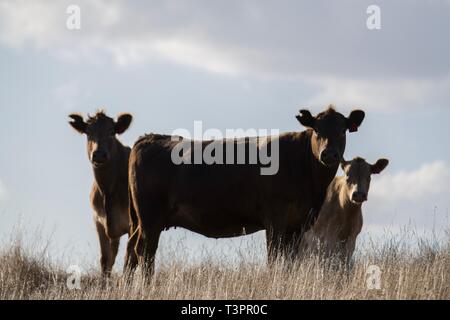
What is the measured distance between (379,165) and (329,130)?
393cm

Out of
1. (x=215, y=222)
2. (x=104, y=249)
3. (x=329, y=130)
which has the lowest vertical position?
(x=104, y=249)

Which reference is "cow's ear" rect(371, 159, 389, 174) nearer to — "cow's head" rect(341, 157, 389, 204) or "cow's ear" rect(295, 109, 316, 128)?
"cow's head" rect(341, 157, 389, 204)

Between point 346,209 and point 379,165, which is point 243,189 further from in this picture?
point 379,165

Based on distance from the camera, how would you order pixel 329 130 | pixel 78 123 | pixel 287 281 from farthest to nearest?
pixel 78 123
pixel 329 130
pixel 287 281

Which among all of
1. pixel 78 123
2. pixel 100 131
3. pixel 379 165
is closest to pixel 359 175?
pixel 379 165

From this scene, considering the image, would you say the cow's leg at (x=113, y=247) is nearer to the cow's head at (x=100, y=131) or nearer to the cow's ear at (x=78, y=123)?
the cow's head at (x=100, y=131)

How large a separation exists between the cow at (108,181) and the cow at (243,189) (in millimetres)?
1325

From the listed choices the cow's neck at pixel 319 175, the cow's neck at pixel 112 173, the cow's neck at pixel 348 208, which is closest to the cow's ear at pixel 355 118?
the cow's neck at pixel 319 175

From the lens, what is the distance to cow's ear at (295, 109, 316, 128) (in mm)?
13859

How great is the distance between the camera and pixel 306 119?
45.6 feet

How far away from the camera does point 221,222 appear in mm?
13992
